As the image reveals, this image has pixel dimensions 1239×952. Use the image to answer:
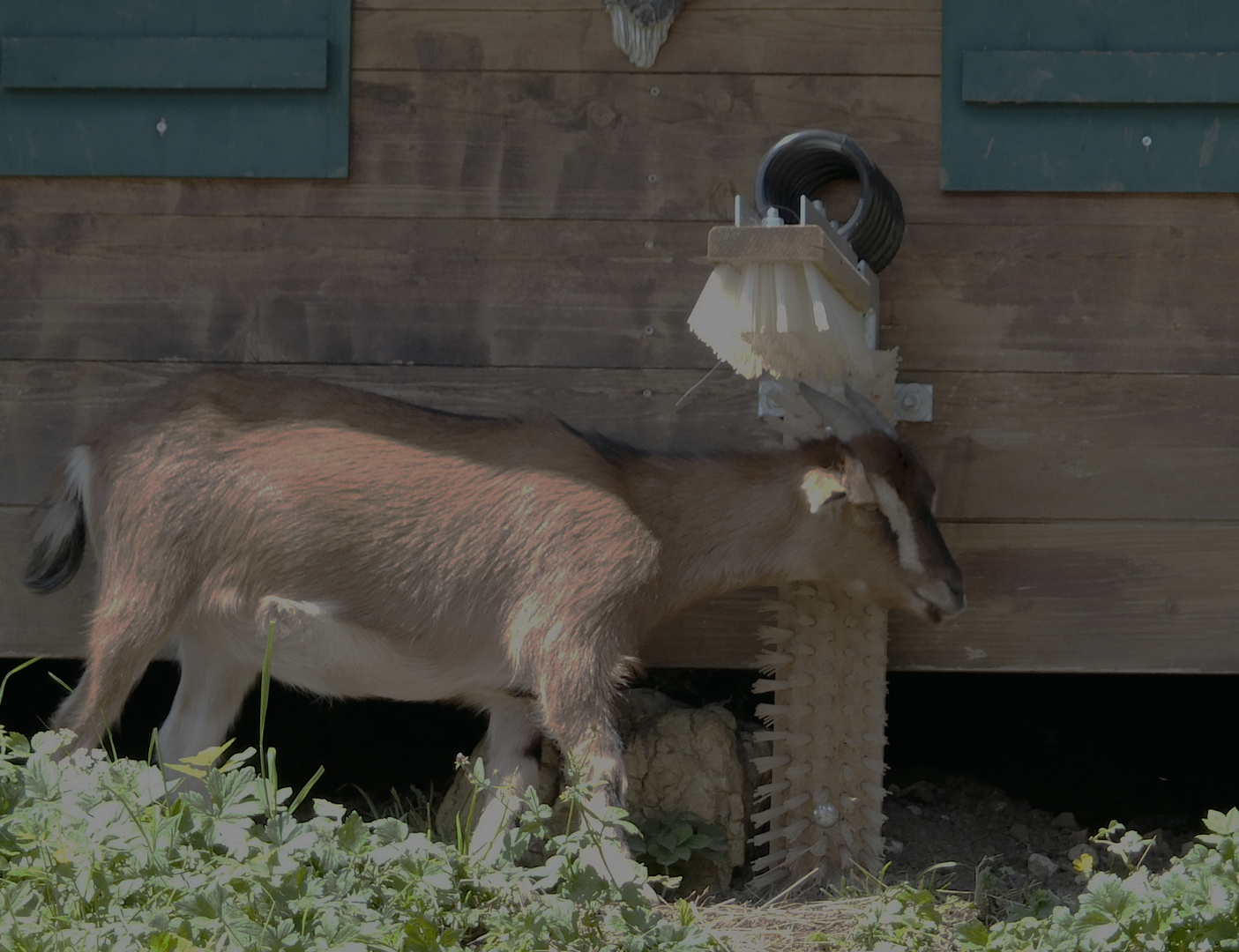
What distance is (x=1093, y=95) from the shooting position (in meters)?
3.99

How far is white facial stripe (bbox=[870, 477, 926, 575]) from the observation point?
362 centimetres

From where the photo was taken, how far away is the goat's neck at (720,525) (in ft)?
12.2

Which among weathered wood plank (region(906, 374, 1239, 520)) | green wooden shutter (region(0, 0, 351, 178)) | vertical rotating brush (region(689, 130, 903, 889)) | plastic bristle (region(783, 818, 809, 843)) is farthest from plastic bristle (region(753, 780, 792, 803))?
green wooden shutter (region(0, 0, 351, 178))

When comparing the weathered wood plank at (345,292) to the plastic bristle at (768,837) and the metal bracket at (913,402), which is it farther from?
the plastic bristle at (768,837)

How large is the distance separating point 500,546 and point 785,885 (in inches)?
54.1

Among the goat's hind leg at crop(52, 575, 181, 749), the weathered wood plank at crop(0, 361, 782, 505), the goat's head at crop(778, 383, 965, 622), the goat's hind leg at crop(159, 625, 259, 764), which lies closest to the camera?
the goat's hind leg at crop(52, 575, 181, 749)

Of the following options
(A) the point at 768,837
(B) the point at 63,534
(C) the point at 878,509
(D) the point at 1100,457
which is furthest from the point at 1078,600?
(B) the point at 63,534

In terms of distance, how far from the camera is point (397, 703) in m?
5.57

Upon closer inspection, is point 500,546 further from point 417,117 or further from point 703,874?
point 417,117

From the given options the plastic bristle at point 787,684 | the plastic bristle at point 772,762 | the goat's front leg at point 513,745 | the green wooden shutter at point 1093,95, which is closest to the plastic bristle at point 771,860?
the plastic bristle at point 772,762

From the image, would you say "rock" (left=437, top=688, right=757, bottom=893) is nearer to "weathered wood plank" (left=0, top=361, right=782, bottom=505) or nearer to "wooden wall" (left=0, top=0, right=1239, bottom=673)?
"wooden wall" (left=0, top=0, right=1239, bottom=673)

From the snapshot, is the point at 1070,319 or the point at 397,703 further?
the point at 397,703

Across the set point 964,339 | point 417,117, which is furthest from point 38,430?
point 964,339

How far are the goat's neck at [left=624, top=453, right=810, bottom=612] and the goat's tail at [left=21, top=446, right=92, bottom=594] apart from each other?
1.64 metres
